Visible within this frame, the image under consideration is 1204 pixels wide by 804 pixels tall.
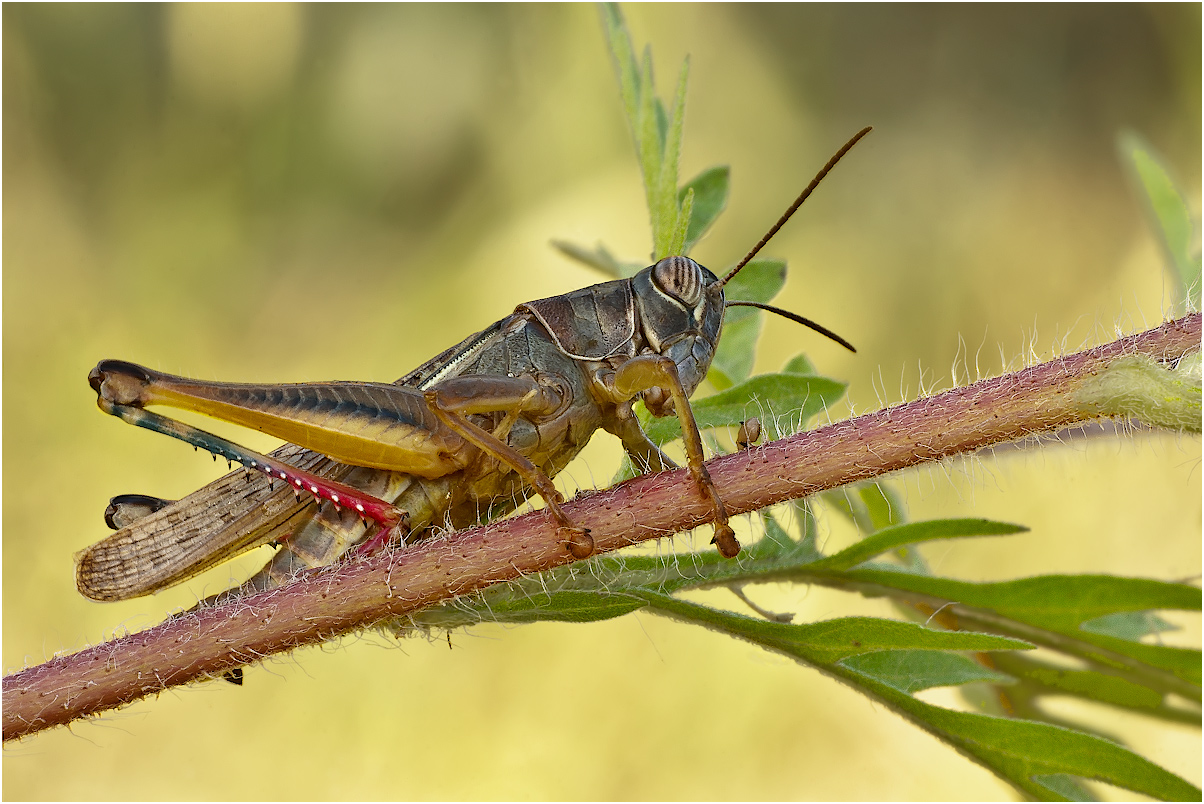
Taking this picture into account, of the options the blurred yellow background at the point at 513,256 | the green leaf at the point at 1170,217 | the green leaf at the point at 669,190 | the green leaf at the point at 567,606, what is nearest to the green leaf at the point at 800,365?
the green leaf at the point at 669,190

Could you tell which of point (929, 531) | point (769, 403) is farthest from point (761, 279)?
point (929, 531)

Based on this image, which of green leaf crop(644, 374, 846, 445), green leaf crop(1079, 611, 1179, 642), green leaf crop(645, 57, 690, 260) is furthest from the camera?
green leaf crop(1079, 611, 1179, 642)

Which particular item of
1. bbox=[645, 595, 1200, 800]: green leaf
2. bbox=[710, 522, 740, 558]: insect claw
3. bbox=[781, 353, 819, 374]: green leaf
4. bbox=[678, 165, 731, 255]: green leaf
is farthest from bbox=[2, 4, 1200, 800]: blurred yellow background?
bbox=[710, 522, 740, 558]: insect claw

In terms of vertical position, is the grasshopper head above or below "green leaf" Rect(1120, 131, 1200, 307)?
below

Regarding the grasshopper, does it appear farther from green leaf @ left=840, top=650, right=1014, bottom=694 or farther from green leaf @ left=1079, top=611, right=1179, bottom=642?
green leaf @ left=1079, top=611, right=1179, bottom=642

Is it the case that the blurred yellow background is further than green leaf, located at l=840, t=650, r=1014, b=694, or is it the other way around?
the blurred yellow background

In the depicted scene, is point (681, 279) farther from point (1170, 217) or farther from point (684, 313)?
point (1170, 217)

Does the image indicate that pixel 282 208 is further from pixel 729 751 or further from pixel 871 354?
pixel 729 751
